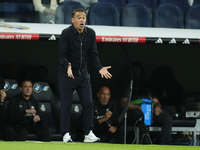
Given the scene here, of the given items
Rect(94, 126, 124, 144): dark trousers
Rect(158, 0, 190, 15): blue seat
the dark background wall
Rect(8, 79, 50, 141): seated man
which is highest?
Rect(158, 0, 190, 15): blue seat

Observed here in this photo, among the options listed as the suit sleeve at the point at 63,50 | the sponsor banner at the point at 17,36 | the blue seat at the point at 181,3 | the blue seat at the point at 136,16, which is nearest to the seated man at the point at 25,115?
the sponsor banner at the point at 17,36

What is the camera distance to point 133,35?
770 centimetres

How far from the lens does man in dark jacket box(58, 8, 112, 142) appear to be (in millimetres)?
5480

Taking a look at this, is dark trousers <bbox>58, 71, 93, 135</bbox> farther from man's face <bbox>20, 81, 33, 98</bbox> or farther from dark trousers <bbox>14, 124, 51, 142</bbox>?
man's face <bbox>20, 81, 33, 98</bbox>

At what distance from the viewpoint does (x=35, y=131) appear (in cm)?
765

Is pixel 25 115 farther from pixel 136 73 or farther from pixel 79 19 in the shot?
pixel 79 19

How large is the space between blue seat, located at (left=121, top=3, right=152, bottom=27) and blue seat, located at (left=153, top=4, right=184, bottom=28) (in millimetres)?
136

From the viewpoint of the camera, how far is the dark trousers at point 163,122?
8.03 m

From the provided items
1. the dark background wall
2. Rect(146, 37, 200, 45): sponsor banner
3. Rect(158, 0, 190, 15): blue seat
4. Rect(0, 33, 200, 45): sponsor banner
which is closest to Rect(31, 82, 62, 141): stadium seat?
the dark background wall

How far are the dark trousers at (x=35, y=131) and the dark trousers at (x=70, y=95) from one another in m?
2.03

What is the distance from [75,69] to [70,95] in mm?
292

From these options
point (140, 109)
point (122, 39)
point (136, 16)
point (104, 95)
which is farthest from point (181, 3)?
point (104, 95)

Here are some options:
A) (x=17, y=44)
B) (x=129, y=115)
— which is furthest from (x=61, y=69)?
(x=17, y=44)

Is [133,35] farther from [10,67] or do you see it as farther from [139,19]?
[10,67]
